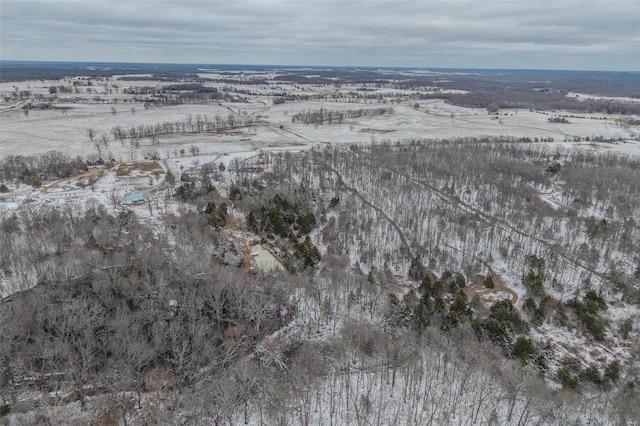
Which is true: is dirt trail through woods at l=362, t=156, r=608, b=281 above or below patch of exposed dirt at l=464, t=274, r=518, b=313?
above

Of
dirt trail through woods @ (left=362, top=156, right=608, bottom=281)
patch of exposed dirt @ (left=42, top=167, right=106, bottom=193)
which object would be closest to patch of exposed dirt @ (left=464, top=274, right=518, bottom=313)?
dirt trail through woods @ (left=362, top=156, right=608, bottom=281)

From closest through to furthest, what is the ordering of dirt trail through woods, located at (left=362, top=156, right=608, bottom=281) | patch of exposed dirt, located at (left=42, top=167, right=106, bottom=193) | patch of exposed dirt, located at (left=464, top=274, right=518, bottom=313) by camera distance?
1. patch of exposed dirt, located at (left=464, top=274, right=518, bottom=313)
2. dirt trail through woods, located at (left=362, top=156, right=608, bottom=281)
3. patch of exposed dirt, located at (left=42, top=167, right=106, bottom=193)

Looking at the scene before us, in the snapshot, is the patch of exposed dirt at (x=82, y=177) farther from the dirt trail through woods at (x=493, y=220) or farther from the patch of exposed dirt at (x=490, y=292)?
the patch of exposed dirt at (x=490, y=292)

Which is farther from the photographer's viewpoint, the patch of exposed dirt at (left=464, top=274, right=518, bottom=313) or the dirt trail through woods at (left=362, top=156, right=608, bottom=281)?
the dirt trail through woods at (left=362, top=156, right=608, bottom=281)

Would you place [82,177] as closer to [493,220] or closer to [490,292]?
[490,292]

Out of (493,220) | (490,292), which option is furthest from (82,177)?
(493,220)

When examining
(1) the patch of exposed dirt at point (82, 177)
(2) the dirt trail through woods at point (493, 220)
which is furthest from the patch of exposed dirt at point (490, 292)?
(1) the patch of exposed dirt at point (82, 177)

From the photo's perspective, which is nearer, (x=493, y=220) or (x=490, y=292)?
(x=490, y=292)

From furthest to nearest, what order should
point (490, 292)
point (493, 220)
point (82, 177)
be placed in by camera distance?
point (82, 177) → point (493, 220) → point (490, 292)

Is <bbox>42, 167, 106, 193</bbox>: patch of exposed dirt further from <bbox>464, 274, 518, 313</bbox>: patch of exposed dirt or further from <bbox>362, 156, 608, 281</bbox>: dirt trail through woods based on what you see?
<bbox>464, 274, 518, 313</bbox>: patch of exposed dirt

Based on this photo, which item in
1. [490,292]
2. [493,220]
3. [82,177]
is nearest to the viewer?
[490,292]

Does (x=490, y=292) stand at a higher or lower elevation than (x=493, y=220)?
lower
